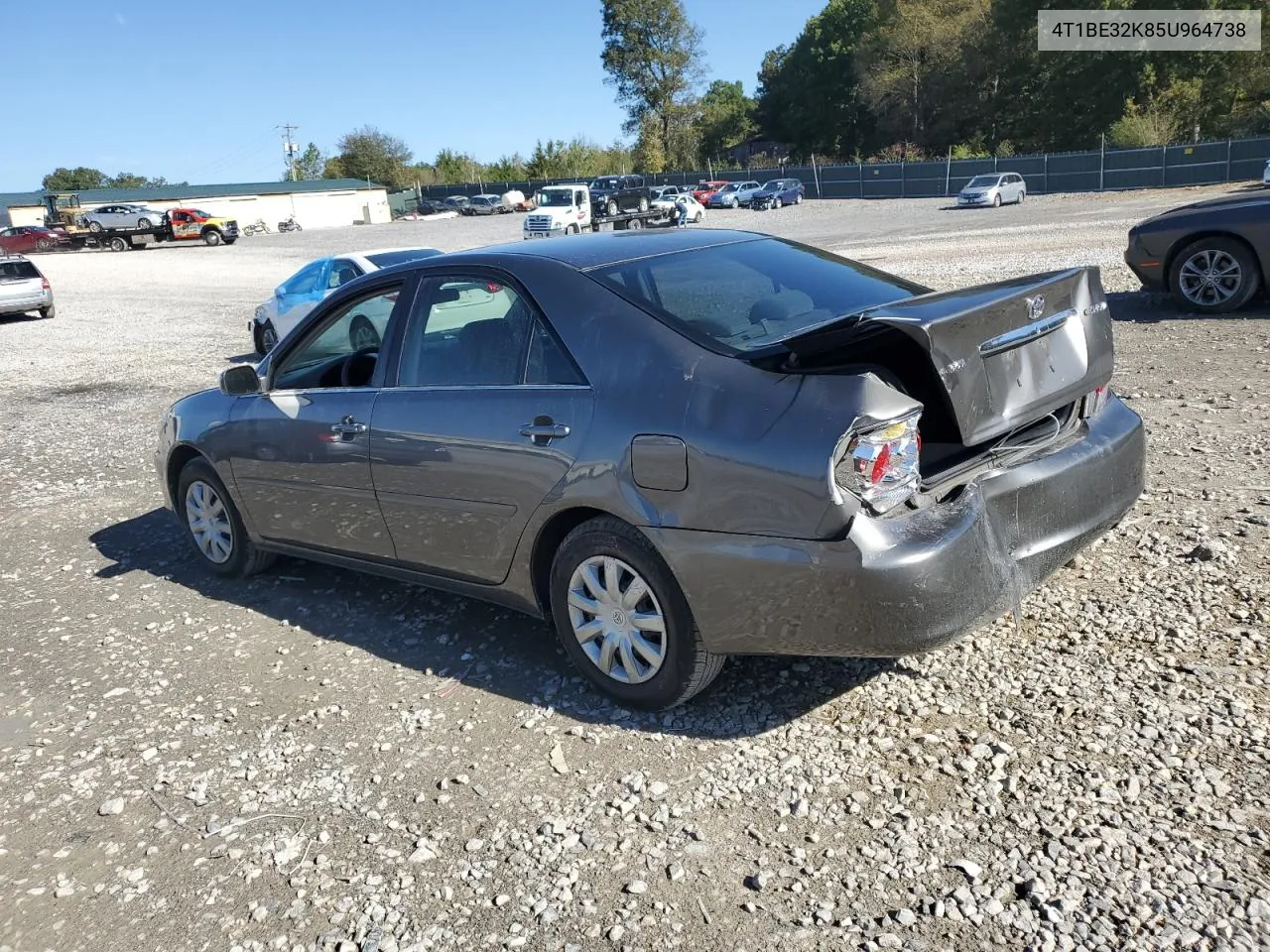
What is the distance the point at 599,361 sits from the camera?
3.57 meters

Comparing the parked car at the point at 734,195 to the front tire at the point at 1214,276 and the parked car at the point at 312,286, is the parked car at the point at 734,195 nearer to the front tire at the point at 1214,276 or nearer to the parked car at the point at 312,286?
the parked car at the point at 312,286

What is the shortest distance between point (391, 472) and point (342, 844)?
5.29 feet

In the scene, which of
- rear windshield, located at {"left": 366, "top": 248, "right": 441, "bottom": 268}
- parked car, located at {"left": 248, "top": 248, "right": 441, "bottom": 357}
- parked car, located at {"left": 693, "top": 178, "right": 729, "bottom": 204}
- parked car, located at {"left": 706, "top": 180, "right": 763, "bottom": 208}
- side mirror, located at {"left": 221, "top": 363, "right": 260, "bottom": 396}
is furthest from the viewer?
parked car, located at {"left": 693, "top": 178, "right": 729, "bottom": 204}

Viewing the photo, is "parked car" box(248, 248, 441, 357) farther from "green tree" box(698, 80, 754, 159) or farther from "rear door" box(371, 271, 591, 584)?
"green tree" box(698, 80, 754, 159)

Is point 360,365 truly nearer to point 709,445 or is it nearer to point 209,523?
point 209,523

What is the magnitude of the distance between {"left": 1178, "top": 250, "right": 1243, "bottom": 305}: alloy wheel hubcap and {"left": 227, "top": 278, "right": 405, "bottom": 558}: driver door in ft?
27.9

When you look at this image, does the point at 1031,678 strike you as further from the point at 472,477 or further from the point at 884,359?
the point at 472,477

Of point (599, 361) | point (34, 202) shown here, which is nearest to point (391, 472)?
point (599, 361)

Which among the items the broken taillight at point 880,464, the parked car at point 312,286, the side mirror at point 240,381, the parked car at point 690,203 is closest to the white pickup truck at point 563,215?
the parked car at point 690,203

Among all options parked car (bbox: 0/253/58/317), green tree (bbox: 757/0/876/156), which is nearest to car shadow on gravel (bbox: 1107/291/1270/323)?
parked car (bbox: 0/253/58/317)

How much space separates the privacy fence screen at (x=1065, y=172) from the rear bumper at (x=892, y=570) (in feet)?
151

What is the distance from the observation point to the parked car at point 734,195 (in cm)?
5484

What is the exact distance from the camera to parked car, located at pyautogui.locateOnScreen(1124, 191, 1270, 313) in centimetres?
945

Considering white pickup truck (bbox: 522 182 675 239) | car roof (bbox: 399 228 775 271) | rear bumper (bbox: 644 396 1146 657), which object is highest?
white pickup truck (bbox: 522 182 675 239)
